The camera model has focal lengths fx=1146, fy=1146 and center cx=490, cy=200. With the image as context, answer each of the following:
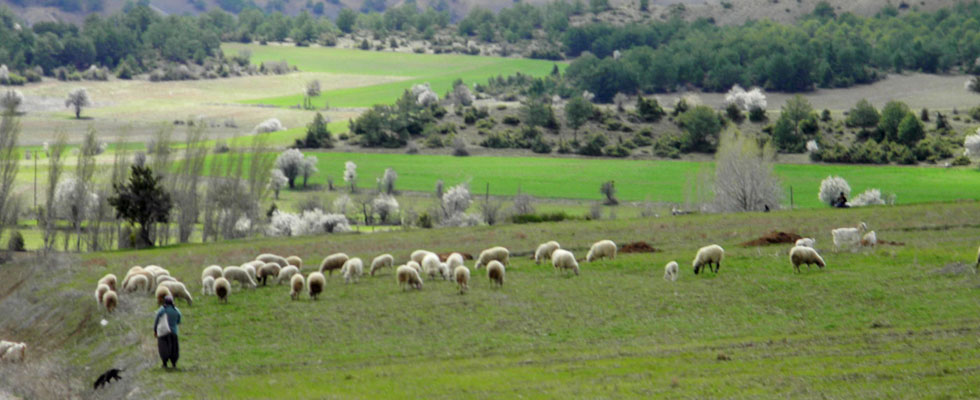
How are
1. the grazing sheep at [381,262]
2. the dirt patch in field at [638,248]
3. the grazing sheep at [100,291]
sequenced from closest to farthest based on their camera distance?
the grazing sheep at [100,291] < the grazing sheep at [381,262] < the dirt patch in field at [638,248]

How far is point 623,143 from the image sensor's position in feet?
488

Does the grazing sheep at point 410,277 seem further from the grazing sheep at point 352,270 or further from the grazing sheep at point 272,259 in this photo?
the grazing sheep at point 272,259

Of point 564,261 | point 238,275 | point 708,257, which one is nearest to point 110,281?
point 238,275

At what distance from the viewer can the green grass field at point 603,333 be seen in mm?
26188

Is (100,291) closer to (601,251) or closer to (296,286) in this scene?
(296,286)

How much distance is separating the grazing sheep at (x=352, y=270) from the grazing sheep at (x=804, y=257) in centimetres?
1634

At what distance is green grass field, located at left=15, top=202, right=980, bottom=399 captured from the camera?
26.2 meters

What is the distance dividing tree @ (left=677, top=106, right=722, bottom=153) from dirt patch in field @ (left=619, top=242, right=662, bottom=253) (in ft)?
311

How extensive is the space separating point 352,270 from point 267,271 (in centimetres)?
326

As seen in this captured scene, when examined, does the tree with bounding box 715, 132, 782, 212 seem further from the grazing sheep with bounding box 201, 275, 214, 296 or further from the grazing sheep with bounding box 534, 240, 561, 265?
the grazing sheep with bounding box 201, 275, 214, 296

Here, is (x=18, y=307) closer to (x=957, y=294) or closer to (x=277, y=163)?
(x=957, y=294)

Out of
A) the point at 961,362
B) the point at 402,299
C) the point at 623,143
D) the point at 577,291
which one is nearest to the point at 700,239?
the point at 577,291

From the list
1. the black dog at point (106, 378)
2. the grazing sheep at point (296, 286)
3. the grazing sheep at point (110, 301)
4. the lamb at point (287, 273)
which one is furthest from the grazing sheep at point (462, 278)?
the black dog at point (106, 378)

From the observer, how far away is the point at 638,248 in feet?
172
